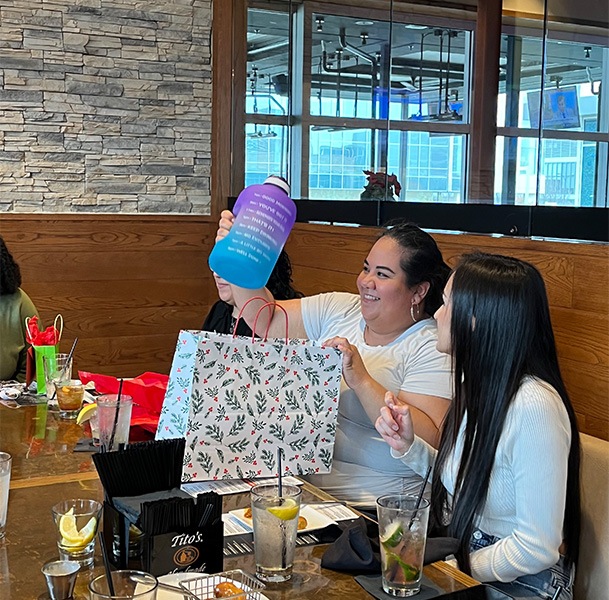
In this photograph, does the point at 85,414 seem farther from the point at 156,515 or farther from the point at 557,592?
the point at 557,592

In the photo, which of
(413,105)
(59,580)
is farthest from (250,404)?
(413,105)

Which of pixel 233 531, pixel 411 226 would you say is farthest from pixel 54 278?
pixel 233 531

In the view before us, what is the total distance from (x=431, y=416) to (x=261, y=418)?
455 millimetres

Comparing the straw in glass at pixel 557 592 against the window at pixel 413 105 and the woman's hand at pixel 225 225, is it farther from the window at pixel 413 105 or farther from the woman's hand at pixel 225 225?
the window at pixel 413 105

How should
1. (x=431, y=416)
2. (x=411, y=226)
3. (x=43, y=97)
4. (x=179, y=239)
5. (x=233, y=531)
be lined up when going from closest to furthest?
1. (x=233, y=531)
2. (x=431, y=416)
3. (x=411, y=226)
4. (x=43, y=97)
5. (x=179, y=239)

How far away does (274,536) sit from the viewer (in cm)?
131

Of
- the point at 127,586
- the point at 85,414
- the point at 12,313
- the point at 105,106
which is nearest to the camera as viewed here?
the point at 127,586

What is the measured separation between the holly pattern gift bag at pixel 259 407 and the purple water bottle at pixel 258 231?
0.22 m

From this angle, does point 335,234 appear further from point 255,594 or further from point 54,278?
point 255,594

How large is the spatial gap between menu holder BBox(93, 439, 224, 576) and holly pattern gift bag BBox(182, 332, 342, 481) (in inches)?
13.3

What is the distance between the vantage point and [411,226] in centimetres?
233

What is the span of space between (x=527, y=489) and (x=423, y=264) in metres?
0.82

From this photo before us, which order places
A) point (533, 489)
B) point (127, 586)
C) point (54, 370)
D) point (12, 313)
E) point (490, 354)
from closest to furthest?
point (127, 586) → point (533, 489) → point (490, 354) → point (54, 370) → point (12, 313)

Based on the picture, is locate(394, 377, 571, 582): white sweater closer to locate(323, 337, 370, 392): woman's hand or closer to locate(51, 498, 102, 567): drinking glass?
locate(323, 337, 370, 392): woman's hand
